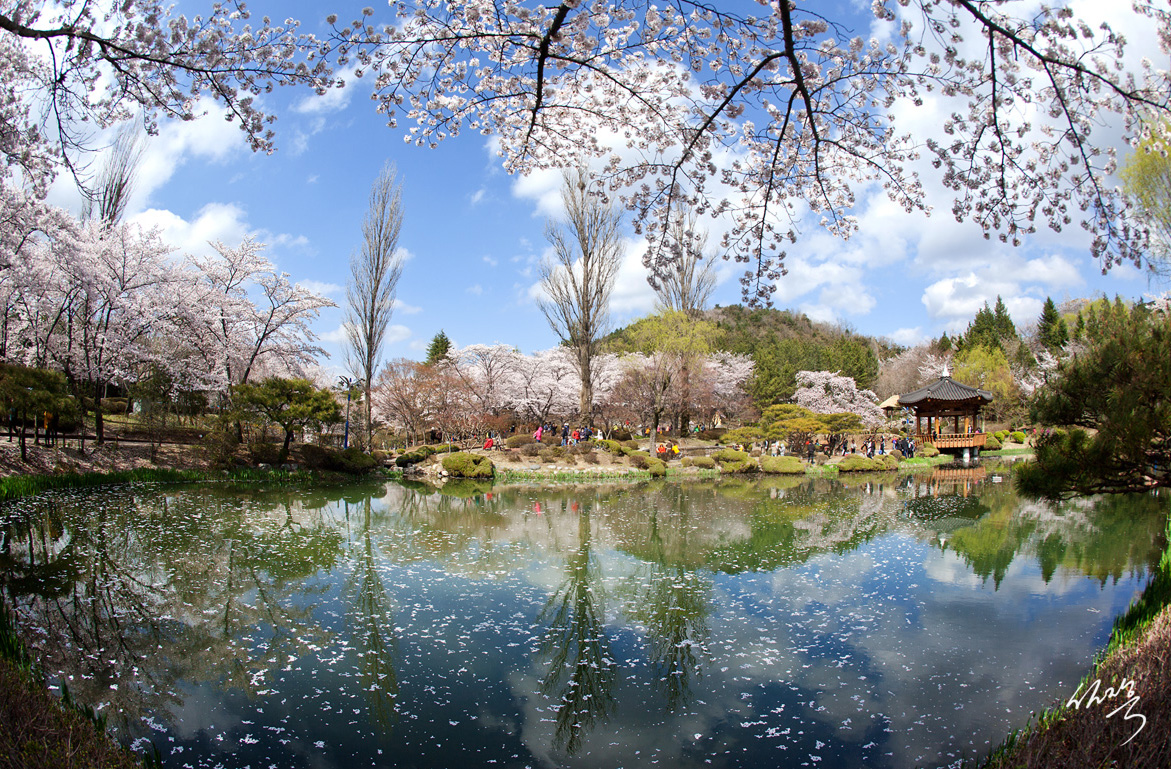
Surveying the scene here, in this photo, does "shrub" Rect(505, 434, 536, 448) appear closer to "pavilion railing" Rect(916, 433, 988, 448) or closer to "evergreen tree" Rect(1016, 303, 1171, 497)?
"pavilion railing" Rect(916, 433, 988, 448)

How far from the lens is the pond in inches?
142

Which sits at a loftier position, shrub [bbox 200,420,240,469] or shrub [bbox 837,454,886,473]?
shrub [bbox 200,420,240,469]

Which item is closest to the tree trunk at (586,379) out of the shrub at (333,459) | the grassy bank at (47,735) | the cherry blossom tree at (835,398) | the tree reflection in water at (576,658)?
the shrub at (333,459)

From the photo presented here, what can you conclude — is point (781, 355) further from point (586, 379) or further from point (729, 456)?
point (586, 379)

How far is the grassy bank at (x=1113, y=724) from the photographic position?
2.63m

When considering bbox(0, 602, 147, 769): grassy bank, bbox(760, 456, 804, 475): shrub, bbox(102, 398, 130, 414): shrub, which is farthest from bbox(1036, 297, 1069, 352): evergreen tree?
bbox(102, 398, 130, 414): shrub

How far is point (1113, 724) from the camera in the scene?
2.90 metres

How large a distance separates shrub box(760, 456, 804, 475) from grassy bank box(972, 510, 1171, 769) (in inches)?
646

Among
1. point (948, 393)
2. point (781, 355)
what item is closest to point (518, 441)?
point (948, 393)

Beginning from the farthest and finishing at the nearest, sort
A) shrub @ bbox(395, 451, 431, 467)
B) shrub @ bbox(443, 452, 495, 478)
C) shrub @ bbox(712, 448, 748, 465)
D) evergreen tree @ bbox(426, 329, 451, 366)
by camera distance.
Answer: evergreen tree @ bbox(426, 329, 451, 366) < shrub @ bbox(712, 448, 748, 465) < shrub @ bbox(395, 451, 431, 467) < shrub @ bbox(443, 452, 495, 478)

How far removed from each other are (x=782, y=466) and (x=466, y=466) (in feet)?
34.3

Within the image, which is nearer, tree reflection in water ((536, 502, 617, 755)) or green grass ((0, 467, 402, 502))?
tree reflection in water ((536, 502, 617, 755))

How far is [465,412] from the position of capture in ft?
73.6
